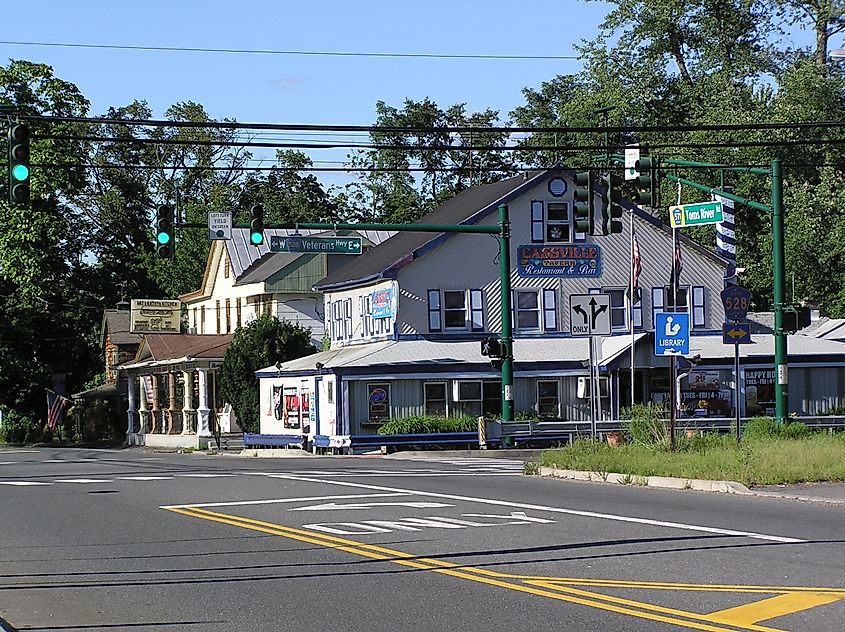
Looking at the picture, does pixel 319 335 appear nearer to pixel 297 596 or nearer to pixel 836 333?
pixel 836 333

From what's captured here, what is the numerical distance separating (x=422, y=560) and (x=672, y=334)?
511 inches

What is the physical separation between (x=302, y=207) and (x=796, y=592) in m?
80.8

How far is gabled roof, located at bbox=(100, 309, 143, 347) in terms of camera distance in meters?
78.3

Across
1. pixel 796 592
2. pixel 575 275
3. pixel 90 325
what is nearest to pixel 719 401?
pixel 575 275

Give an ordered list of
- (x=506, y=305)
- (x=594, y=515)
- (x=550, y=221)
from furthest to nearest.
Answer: (x=550, y=221) → (x=506, y=305) → (x=594, y=515)

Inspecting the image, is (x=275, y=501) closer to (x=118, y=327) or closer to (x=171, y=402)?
(x=171, y=402)

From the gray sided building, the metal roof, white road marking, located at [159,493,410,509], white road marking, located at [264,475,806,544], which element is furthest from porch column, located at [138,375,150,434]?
white road marking, located at [159,493,410,509]

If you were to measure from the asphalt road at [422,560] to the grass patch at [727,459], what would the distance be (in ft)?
3.26

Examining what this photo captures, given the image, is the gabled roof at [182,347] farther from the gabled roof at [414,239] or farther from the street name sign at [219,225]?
the street name sign at [219,225]

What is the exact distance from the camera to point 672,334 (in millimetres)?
25281

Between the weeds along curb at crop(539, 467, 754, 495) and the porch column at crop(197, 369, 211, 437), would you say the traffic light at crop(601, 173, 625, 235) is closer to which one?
the weeds along curb at crop(539, 467, 754, 495)

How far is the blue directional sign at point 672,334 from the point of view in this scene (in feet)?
82.8

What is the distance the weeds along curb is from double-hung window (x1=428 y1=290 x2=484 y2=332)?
72.7 ft

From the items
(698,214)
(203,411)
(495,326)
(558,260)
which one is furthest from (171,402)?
(698,214)
